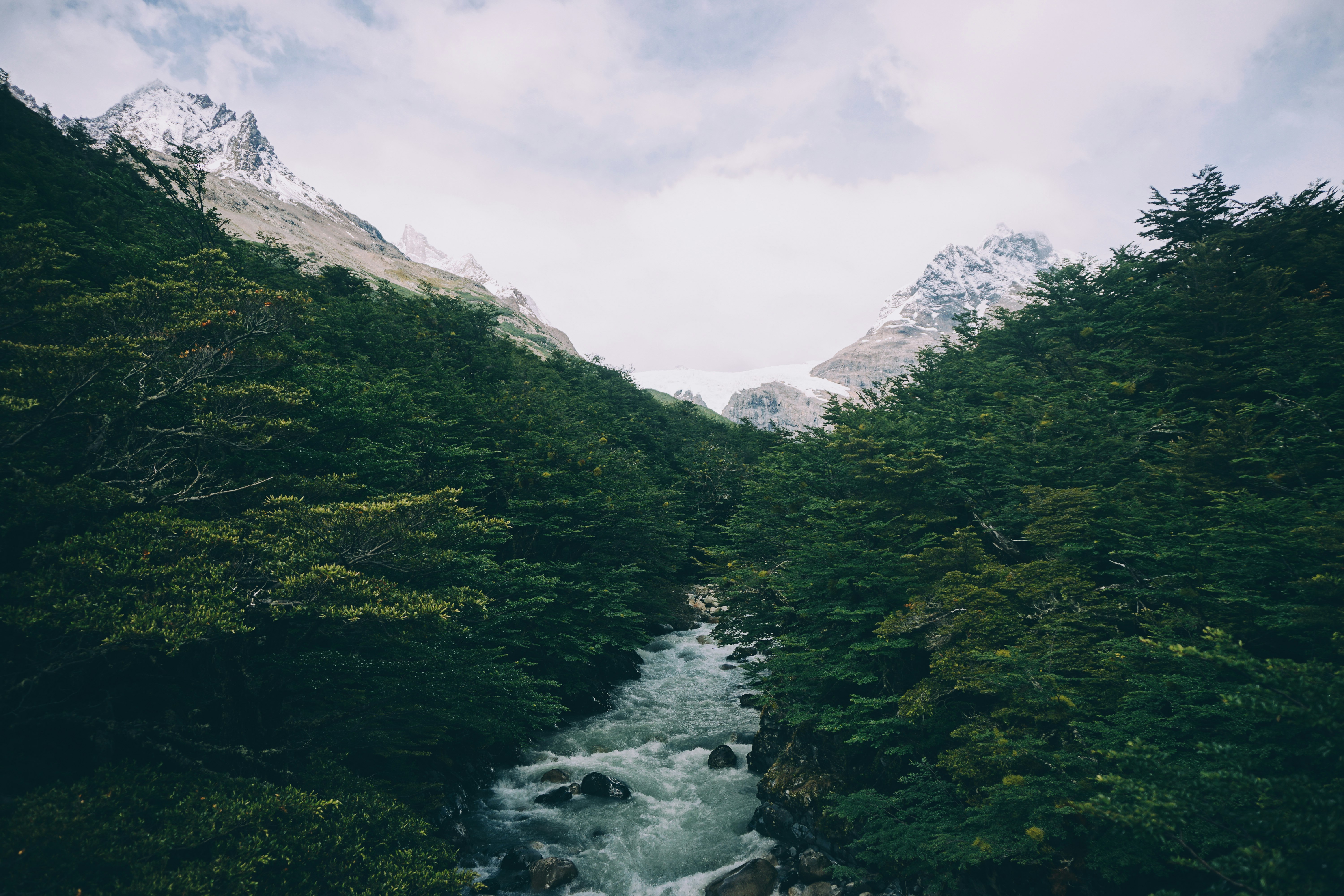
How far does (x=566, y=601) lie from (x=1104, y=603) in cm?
1914

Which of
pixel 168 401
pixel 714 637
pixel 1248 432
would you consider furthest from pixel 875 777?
pixel 168 401

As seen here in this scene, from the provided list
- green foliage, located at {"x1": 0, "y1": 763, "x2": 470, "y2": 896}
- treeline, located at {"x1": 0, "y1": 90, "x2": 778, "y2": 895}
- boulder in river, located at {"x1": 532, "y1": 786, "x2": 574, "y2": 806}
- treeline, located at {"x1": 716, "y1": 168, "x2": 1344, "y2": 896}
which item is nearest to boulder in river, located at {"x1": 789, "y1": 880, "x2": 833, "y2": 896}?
treeline, located at {"x1": 716, "y1": 168, "x2": 1344, "y2": 896}

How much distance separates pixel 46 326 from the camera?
11.2 metres

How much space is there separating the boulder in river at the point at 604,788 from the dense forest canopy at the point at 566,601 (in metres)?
3.14

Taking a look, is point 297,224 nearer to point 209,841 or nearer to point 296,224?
point 296,224

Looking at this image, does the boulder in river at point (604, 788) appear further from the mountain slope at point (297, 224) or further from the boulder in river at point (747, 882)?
the mountain slope at point (297, 224)

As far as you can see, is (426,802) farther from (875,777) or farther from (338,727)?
(875,777)

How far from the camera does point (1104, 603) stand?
485 inches

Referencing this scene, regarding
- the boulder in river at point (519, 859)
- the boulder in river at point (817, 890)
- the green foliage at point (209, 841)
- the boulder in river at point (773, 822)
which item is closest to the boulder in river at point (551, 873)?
the boulder in river at point (519, 859)

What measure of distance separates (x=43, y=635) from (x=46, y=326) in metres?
7.28

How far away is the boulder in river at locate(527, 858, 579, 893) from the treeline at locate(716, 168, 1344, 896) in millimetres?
6847

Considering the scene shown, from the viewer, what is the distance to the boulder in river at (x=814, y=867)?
1412 cm

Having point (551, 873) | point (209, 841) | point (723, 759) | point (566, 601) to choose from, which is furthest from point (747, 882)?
point (209, 841)

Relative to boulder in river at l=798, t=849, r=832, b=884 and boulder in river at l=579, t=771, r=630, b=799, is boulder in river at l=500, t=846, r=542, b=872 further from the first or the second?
boulder in river at l=798, t=849, r=832, b=884
